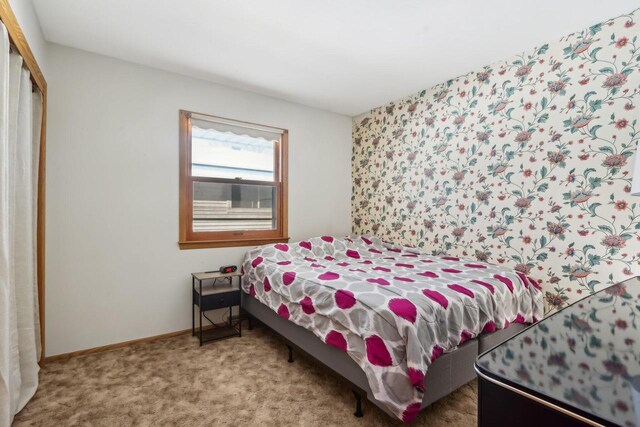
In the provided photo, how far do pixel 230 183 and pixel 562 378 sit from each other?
3078 millimetres

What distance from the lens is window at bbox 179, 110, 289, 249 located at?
2.98 metres

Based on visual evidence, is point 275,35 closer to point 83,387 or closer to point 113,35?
point 113,35

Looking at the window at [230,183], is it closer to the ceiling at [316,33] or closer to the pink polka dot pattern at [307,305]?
the ceiling at [316,33]

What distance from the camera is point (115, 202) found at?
2.62 m

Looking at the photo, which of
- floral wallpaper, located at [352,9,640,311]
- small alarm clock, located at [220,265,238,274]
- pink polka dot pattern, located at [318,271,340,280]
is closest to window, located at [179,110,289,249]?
small alarm clock, located at [220,265,238,274]

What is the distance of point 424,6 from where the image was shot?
2.00 m

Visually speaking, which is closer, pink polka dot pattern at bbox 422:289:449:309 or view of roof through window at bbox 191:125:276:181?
pink polka dot pattern at bbox 422:289:449:309

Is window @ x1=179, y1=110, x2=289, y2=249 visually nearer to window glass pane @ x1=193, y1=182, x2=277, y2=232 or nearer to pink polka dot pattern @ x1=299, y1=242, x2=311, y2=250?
window glass pane @ x1=193, y1=182, x2=277, y2=232

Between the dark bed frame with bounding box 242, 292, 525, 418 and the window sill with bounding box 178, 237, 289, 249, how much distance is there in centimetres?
117

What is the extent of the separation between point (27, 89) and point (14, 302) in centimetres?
124

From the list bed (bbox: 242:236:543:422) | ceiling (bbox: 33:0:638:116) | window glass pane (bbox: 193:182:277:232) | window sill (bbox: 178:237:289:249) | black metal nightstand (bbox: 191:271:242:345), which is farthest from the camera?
window glass pane (bbox: 193:182:277:232)

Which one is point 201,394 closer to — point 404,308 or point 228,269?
point 228,269

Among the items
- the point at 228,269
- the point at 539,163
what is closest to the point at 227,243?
the point at 228,269

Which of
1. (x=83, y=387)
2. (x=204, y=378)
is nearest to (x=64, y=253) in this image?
(x=83, y=387)
